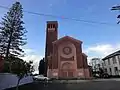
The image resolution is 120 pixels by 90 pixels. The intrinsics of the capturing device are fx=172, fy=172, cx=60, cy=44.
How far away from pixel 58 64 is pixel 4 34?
67.4 ft

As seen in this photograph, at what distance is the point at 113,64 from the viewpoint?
56.6 meters

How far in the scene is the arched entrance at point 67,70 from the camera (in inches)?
1987

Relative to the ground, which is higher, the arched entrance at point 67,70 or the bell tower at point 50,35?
the bell tower at point 50,35

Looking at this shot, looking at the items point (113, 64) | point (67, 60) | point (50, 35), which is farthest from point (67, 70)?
point (113, 64)

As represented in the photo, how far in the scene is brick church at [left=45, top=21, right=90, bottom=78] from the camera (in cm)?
4981

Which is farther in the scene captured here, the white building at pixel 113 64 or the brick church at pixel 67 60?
the white building at pixel 113 64

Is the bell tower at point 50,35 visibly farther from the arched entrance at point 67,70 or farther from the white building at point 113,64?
the white building at point 113,64

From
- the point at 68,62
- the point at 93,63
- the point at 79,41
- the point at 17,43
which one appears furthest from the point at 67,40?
the point at 93,63

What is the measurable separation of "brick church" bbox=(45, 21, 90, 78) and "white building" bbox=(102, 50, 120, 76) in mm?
9731

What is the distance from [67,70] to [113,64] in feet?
54.0

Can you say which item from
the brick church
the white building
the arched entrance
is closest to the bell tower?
the brick church

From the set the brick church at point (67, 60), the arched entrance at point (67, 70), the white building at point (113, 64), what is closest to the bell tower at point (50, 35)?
the brick church at point (67, 60)

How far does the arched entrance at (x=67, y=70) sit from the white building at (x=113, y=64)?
47.3ft

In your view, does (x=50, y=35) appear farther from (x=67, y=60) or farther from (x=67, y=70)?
(x=67, y=70)
